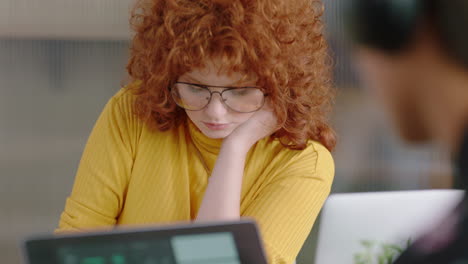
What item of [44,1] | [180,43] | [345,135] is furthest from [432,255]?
[44,1]

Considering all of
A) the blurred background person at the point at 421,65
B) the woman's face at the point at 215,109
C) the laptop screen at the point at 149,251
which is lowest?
the woman's face at the point at 215,109

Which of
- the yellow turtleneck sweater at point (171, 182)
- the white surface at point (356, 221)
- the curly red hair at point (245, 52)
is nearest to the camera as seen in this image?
the white surface at point (356, 221)

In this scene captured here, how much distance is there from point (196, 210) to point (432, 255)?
4.24 ft

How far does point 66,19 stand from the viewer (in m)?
2.38

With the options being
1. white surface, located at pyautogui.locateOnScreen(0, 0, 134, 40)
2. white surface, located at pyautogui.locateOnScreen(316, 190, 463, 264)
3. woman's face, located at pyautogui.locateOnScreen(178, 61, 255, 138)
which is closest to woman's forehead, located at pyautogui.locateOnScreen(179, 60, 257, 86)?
woman's face, located at pyautogui.locateOnScreen(178, 61, 255, 138)

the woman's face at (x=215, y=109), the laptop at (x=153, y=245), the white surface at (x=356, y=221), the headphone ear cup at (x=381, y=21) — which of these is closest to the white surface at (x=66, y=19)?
the woman's face at (x=215, y=109)

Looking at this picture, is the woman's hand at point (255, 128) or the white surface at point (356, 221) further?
the woman's hand at point (255, 128)

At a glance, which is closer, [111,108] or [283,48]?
[283,48]

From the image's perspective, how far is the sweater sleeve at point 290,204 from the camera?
143cm

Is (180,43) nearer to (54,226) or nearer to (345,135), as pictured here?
(345,135)

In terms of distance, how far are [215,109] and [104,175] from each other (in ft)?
1.00

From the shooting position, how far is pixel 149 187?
4.94 ft

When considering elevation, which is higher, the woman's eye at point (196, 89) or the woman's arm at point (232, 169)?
the woman's eye at point (196, 89)

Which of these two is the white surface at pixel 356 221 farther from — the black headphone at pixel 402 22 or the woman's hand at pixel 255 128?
the black headphone at pixel 402 22
